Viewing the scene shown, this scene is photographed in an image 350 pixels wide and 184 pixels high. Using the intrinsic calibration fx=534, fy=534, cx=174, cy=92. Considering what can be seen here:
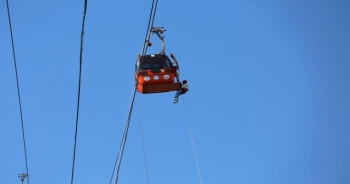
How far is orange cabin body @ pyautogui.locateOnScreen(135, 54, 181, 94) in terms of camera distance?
50.1 ft

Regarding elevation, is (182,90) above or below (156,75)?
below

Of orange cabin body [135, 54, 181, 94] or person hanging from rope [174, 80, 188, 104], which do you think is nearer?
orange cabin body [135, 54, 181, 94]

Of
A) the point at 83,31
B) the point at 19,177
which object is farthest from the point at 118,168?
the point at 19,177

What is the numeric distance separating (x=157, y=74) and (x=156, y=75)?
0.19 ft

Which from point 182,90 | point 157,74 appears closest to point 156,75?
point 157,74

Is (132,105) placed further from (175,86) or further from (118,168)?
(175,86)

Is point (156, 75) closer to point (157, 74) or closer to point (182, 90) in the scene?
point (157, 74)

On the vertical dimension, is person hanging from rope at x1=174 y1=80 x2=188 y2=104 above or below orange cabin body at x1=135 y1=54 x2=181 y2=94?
below

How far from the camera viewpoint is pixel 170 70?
15.8 meters

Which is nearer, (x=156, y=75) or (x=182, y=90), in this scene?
(x=156, y=75)

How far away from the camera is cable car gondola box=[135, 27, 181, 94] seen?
15.3 meters

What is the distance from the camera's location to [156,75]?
1546 centimetres

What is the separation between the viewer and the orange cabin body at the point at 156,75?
15266mm

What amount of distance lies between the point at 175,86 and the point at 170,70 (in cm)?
53
